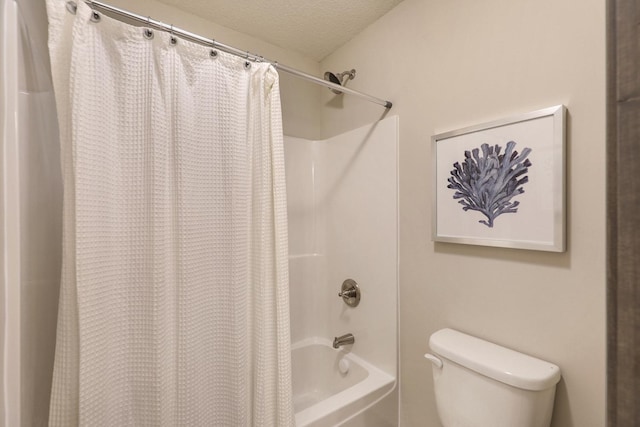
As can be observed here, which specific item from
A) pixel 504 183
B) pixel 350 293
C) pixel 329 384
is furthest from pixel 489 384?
pixel 329 384

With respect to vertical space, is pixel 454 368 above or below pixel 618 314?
below

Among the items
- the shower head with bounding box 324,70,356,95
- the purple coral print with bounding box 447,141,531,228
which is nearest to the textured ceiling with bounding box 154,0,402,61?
the shower head with bounding box 324,70,356,95

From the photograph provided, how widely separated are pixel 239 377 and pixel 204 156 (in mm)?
836

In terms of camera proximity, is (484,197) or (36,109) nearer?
(36,109)

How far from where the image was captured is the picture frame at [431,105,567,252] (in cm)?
93

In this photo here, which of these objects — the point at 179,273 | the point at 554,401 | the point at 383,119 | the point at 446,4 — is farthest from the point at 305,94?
the point at 554,401

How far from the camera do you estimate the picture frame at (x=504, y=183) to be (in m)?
0.93

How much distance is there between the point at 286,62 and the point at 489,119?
137 centimetres

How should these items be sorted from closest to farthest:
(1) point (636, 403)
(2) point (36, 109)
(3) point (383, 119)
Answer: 1. (1) point (636, 403)
2. (2) point (36, 109)
3. (3) point (383, 119)

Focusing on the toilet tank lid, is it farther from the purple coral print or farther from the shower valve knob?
the shower valve knob

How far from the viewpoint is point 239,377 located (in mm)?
1046

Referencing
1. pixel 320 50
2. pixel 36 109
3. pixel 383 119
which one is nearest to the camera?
pixel 36 109

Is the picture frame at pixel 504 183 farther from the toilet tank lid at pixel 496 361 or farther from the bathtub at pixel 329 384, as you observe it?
the bathtub at pixel 329 384

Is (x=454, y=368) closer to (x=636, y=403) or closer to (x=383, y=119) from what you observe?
(x=636, y=403)
